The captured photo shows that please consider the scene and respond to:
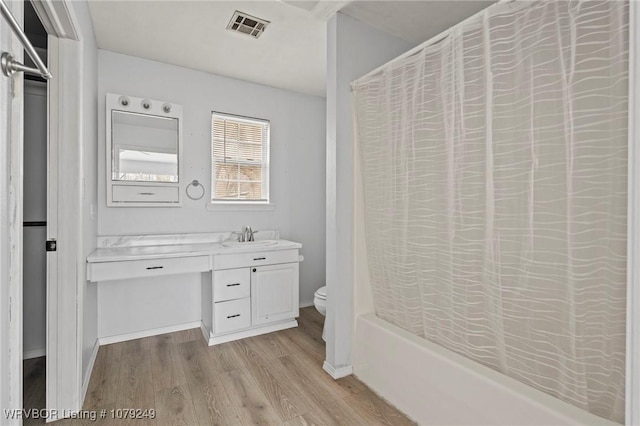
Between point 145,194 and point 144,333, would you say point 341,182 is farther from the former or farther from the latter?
point 144,333

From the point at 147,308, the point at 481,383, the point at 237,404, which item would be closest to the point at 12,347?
the point at 237,404

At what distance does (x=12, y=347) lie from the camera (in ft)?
2.46

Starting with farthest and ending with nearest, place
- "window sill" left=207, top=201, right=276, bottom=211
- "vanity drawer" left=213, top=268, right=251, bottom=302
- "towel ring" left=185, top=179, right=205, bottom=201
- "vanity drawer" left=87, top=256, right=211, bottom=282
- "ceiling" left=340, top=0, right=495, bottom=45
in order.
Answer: "window sill" left=207, top=201, right=276, bottom=211 → "towel ring" left=185, top=179, right=205, bottom=201 → "vanity drawer" left=213, top=268, right=251, bottom=302 → "vanity drawer" left=87, top=256, right=211, bottom=282 → "ceiling" left=340, top=0, right=495, bottom=45

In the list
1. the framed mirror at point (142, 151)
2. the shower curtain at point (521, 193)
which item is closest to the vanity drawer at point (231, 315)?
the framed mirror at point (142, 151)

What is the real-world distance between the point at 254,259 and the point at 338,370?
1137mm

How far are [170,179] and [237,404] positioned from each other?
6.49 ft

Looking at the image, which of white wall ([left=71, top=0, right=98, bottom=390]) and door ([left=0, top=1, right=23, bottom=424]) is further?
white wall ([left=71, top=0, right=98, bottom=390])

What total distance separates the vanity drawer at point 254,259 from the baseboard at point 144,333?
2.68ft

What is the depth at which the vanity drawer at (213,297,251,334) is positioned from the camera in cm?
262

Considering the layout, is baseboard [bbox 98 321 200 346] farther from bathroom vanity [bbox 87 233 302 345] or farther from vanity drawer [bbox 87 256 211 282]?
vanity drawer [bbox 87 256 211 282]

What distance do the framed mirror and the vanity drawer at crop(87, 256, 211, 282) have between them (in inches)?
26.8

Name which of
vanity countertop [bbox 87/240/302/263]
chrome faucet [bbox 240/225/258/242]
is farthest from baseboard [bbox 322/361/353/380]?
chrome faucet [bbox 240/225/258/242]

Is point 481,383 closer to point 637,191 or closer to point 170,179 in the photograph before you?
point 637,191

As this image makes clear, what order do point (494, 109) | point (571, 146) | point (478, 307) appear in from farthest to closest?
point (478, 307), point (494, 109), point (571, 146)
